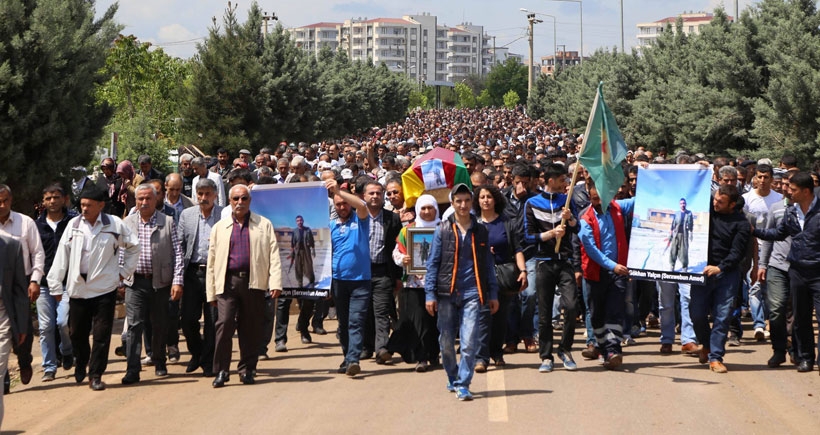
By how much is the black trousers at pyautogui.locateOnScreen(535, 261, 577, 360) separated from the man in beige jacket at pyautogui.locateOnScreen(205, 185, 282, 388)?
2.52 metres

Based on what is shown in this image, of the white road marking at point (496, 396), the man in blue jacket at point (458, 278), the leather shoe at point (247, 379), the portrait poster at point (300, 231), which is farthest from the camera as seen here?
the portrait poster at point (300, 231)

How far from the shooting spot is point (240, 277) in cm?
1029

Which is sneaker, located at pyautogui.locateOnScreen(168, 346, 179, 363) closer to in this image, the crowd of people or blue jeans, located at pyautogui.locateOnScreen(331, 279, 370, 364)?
the crowd of people

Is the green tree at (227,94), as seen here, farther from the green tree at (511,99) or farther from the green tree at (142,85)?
the green tree at (511,99)

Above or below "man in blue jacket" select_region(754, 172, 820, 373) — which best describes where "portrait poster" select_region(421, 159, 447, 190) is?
above

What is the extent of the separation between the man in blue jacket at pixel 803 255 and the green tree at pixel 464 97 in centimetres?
17833

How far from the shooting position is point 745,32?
26.8 m


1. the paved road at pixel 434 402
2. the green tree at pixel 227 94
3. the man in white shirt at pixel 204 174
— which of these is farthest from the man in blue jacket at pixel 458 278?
the green tree at pixel 227 94

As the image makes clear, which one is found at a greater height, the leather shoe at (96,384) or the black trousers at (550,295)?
the black trousers at (550,295)

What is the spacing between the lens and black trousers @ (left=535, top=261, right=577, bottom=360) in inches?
424

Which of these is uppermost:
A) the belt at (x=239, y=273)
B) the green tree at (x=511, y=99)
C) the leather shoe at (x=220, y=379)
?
the green tree at (x=511, y=99)

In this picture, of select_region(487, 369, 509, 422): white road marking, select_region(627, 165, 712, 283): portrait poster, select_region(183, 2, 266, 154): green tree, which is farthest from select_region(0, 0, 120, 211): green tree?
select_region(183, 2, 266, 154): green tree

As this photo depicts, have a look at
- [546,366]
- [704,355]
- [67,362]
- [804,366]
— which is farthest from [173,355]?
[804,366]

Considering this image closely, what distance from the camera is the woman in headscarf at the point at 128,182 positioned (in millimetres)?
15133
